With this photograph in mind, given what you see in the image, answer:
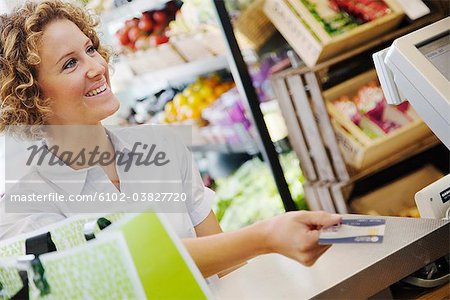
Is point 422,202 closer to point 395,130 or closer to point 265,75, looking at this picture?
point 395,130

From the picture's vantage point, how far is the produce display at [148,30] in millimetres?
3812

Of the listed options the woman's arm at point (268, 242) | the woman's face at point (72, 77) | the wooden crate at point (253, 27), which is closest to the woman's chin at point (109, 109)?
the woman's face at point (72, 77)

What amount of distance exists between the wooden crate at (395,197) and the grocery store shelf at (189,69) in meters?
1.05

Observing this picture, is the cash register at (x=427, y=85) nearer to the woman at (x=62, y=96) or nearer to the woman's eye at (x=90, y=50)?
the woman at (x=62, y=96)

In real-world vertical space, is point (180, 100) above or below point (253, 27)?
below

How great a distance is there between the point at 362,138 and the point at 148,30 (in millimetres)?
1627

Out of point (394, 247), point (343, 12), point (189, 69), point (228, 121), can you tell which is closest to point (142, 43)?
point (189, 69)

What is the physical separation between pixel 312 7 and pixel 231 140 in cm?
101

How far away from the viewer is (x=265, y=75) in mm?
3420

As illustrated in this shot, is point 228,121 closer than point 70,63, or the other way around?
point 70,63

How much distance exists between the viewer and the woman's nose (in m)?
1.51

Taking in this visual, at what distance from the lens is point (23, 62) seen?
147 centimetres

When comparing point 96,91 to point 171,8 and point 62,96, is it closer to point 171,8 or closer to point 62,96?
point 62,96

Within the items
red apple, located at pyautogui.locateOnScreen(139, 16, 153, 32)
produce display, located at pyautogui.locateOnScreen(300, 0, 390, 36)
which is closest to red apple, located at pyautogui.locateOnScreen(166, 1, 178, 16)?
red apple, located at pyautogui.locateOnScreen(139, 16, 153, 32)
